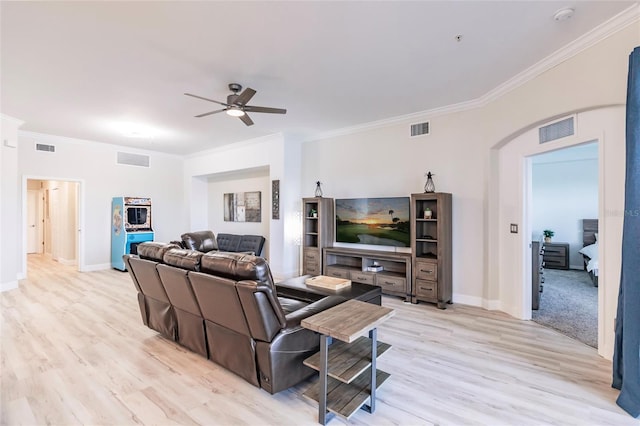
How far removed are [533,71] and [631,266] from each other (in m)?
2.29

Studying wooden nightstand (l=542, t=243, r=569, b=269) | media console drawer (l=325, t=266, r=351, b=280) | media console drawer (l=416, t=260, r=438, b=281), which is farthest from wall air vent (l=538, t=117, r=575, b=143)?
wooden nightstand (l=542, t=243, r=569, b=269)

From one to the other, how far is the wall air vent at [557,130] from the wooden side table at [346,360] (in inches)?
113

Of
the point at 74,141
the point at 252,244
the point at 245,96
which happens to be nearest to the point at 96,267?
the point at 74,141

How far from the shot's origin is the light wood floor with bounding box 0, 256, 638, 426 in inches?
81.4

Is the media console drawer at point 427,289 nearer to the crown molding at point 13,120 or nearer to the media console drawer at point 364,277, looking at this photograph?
the media console drawer at point 364,277

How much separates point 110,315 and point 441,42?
16.7 feet

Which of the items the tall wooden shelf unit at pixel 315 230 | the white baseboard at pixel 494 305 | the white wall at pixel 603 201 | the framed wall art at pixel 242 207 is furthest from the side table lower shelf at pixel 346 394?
the framed wall art at pixel 242 207

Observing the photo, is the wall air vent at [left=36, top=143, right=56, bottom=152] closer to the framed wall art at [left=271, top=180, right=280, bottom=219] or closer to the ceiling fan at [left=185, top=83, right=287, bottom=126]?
the framed wall art at [left=271, top=180, right=280, bottom=219]

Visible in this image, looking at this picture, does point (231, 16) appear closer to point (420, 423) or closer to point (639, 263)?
point (420, 423)

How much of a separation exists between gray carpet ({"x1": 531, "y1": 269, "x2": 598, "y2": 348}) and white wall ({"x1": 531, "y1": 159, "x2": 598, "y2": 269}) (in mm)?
1308

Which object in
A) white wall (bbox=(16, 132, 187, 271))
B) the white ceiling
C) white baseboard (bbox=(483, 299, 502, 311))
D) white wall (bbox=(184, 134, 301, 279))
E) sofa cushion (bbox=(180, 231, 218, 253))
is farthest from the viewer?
white wall (bbox=(16, 132, 187, 271))

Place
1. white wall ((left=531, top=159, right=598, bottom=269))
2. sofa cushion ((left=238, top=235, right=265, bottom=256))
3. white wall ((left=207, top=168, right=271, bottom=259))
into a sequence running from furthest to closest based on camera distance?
white wall ((left=207, top=168, right=271, bottom=259)) < white wall ((left=531, top=159, right=598, bottom=269)) < sofa cushion ((left=238, top=235, right=265, bottom=256))

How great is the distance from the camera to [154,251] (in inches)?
120

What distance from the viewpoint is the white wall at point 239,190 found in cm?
732
